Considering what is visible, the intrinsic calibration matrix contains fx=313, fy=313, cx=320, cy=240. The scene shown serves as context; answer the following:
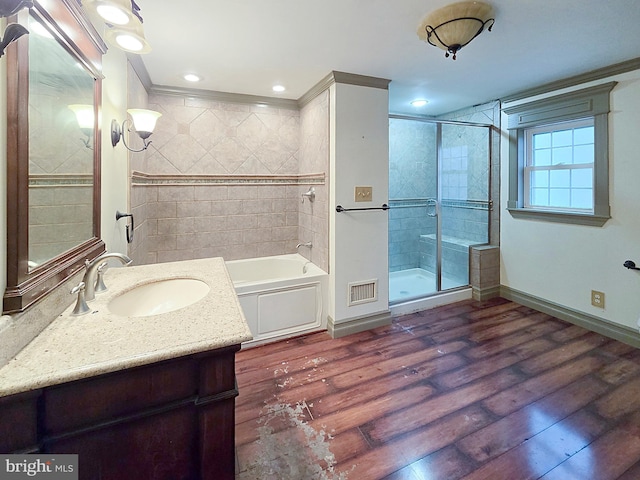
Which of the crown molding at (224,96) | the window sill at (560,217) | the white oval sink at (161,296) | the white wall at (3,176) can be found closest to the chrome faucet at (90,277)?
the white oval sink at (161,296)

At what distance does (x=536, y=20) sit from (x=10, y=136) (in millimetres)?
2625

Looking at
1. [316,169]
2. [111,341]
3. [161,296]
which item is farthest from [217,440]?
[316,169]

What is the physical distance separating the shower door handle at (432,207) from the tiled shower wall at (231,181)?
1486mm

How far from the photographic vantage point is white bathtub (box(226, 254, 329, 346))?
271cm

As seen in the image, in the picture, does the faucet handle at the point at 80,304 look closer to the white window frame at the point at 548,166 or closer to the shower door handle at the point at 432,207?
the shower door handle at the point at 432,207

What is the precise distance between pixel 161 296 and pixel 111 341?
670 mm

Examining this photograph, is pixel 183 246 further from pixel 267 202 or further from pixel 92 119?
pixel 92 119

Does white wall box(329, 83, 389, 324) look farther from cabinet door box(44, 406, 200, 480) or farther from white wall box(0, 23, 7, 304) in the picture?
white wall box(0, 23, 7, 304)

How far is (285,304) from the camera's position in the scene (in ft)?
9.28

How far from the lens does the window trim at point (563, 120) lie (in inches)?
107

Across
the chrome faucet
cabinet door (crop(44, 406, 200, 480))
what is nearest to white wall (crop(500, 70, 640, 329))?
cabinet door (crop(44, 406, 200, 480))

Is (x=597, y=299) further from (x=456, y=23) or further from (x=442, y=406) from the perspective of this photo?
(x=456, y=23)

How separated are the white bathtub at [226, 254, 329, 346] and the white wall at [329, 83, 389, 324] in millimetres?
152

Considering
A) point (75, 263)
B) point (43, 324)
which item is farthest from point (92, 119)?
point (43, 324)
